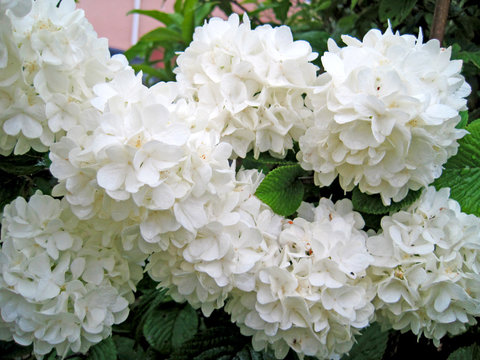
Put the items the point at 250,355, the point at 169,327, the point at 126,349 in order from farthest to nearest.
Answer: the point at 126,349
the point at 169,327
the point at 250,355

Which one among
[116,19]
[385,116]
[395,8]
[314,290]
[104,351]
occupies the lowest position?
[116,19]

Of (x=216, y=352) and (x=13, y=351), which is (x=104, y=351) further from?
(x=13, y=351)

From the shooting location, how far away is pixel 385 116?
761 mm

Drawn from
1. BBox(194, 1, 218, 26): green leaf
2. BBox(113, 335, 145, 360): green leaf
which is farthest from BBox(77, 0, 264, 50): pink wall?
BBox(113, 335, 145, 360): green leaf

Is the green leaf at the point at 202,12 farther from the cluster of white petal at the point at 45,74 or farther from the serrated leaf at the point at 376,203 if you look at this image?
the serrated leaf at the point at 376,203

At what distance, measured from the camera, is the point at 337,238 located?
0.81m

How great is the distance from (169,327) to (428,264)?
625 millimetres

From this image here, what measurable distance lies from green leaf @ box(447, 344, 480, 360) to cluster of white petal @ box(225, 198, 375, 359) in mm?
333

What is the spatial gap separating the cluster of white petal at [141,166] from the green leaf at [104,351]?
0.37 metres

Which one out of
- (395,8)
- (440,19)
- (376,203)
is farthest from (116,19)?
(376,203)

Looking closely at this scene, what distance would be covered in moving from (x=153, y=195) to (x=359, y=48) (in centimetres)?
39

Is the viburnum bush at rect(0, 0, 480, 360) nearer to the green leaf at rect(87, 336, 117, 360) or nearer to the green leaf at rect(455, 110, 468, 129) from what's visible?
the green leaf at rect(455, 110, 468, 129)

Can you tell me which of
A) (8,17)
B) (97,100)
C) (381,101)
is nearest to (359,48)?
(381,101)

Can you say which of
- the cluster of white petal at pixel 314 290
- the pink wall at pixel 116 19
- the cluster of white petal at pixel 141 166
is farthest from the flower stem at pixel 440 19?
the pink wall at pixel 116 19
